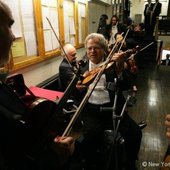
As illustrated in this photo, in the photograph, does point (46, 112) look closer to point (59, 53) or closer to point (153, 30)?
point (59, 53)

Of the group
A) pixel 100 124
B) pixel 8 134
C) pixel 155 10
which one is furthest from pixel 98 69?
pixel 155 10

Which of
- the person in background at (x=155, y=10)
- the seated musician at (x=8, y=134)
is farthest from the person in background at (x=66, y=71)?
the person in background at (x=155, y=10)

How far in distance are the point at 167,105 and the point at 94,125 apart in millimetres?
2007

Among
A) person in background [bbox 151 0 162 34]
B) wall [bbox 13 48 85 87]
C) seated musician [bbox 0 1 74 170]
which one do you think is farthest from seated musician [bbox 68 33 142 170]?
person in background [bbox 151 0 162 34]

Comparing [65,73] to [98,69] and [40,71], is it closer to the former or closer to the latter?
[40,71]

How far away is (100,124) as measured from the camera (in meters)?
1.72

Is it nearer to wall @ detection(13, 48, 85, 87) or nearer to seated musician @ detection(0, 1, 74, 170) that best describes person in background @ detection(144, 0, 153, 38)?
wall @ detection(13, 48, 85, 87)

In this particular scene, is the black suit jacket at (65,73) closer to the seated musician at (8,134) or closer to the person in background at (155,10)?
the seated musician at (8,134)

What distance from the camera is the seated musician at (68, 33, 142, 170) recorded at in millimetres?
1666

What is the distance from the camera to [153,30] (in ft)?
19.6

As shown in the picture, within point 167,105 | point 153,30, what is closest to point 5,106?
point 167,105

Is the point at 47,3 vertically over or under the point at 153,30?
over

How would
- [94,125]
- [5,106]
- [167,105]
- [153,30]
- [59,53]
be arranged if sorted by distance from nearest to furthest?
[5,106], [94,125], [59,53], [167,105], [153,30]

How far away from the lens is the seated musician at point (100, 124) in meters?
1.67
